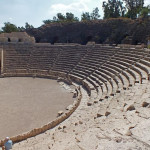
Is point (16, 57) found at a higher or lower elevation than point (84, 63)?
higher

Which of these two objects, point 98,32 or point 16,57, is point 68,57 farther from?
point 98,32

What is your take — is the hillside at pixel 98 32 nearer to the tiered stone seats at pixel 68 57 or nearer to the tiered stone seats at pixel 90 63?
the tiered stone seats at pixel 68 57

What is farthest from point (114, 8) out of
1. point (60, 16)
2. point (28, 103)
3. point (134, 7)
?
point (28, 103)

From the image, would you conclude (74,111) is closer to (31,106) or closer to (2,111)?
(31,106)

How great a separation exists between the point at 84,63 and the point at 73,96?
7649 mm

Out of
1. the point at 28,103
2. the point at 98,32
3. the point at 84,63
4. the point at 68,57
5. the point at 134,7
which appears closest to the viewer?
the point at 28,103

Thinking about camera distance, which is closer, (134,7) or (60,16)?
(134,7)

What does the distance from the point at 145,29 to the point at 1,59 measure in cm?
2380

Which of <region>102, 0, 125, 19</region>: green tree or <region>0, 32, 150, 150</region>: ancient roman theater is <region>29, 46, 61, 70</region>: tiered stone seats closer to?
<region>0, 32, 150, 150</region>: ancient roman theater

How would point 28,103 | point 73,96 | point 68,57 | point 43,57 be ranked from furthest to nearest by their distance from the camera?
point 43,57, point 68,57, point 73,96, point 28,103

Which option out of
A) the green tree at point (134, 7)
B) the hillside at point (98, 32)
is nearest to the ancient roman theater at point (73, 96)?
the hillside at point (98, 32)

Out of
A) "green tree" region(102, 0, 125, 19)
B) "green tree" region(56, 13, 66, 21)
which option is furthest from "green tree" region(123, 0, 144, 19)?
"green tree" region(56, 13, 66, 21)

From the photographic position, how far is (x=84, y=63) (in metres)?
22.9

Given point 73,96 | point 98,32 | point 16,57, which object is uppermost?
point 98,32
